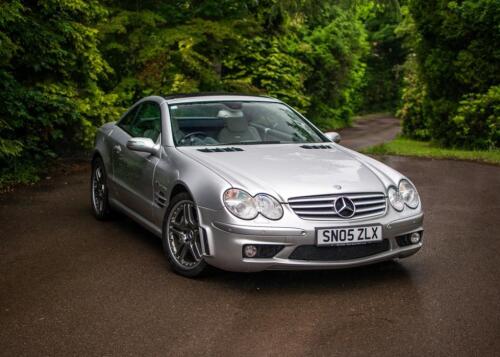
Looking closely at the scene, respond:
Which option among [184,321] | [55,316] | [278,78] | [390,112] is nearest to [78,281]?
[55,316]

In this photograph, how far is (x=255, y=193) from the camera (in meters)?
5.78

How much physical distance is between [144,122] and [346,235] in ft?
9.84

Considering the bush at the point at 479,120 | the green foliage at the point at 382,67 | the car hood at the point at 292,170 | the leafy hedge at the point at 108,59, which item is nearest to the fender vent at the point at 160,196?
the car hood at the point at 292,170

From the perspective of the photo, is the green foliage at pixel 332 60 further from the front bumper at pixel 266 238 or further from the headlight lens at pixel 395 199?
the front bumper at pixel 266 238

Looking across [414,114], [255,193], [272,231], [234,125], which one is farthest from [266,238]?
[414,114]

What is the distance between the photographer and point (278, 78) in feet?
69.2

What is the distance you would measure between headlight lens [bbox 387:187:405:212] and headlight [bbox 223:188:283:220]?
40.1 inches

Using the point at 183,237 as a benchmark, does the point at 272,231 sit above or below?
above

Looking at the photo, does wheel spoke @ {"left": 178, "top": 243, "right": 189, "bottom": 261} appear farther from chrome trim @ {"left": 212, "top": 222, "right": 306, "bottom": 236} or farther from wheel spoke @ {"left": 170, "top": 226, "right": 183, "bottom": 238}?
chrome trim @ {"left": 212, "top": 222, "right": 306, "bottom": 236}

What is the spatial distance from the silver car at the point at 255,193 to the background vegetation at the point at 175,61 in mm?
4477

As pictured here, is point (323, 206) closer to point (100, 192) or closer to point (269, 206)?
point (269, 206)

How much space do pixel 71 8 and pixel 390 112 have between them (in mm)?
33517

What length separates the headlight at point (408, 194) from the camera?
250 inches

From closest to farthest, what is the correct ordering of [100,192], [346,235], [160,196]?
[346,235] → [160,196] → [100,192]
